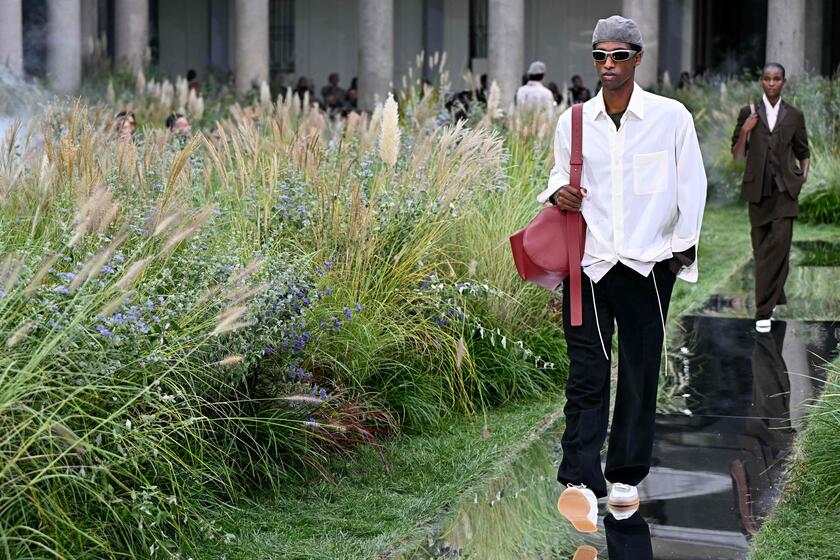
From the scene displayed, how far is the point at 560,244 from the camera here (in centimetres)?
529

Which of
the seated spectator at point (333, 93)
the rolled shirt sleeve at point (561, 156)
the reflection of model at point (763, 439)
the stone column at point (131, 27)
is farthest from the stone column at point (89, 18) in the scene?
the rolled shirt sleeve at point (561, 156)

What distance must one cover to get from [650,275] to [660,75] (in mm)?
27534

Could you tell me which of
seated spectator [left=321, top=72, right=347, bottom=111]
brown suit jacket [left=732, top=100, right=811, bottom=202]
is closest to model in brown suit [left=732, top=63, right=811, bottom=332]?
brown suit jacket [left=732, top=100, right=811, bottom=202]

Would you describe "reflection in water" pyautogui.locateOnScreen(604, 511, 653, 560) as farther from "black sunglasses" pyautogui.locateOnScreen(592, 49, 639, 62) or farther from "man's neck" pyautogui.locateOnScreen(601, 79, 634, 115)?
"black sunglasses" pyautogui.locateOnScreen(592, 49, 639, 62)

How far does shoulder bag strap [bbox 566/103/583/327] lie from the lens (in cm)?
522

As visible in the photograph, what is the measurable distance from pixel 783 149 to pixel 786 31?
1653 cm

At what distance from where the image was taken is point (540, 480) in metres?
5.87

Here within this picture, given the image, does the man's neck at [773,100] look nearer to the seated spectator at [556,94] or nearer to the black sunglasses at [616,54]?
the black sunglasses at [616,54]

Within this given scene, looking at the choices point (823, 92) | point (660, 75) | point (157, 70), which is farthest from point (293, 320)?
point (660, 75)

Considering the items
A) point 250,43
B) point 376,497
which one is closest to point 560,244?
point 376,497

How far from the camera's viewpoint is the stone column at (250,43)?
24.5 m

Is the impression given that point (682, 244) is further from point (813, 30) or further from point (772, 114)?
point (813, 30)

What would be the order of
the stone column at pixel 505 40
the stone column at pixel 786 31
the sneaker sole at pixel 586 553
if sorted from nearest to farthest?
1. the sneaker sole at pixel 586 553
2. the stone column at pixel 786 31
3. the stone column at pixel 505 40

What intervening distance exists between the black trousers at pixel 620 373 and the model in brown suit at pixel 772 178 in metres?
4.30
